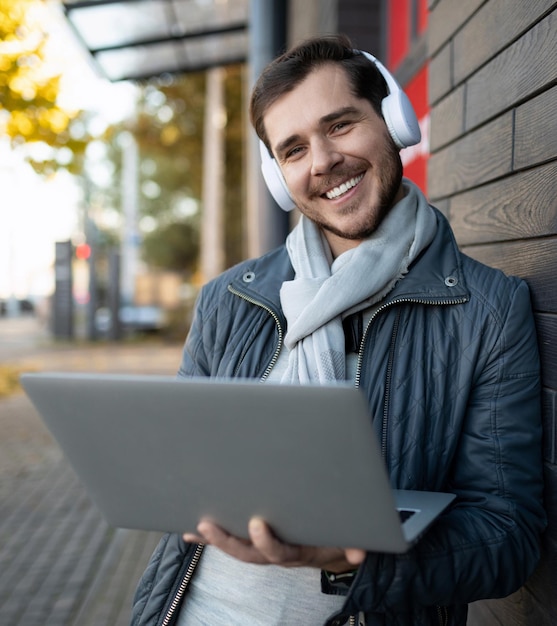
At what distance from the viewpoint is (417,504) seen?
4.75 ft

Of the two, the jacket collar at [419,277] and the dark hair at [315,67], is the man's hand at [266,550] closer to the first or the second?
the jacket collar at [419,277]

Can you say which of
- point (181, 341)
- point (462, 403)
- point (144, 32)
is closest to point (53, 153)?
point (144, 32)

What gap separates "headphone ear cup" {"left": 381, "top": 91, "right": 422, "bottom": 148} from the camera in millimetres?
1853

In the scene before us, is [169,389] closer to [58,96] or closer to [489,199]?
[489,199]

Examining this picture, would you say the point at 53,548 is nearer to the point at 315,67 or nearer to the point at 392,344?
the point at 392,344

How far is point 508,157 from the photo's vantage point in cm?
205

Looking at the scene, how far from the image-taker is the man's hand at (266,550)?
125 cm

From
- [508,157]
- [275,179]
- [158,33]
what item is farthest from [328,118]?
[158,33]

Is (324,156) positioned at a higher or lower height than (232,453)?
higher

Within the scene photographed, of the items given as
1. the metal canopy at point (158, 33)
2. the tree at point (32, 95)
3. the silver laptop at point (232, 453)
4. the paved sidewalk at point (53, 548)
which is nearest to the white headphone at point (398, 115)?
the silver laptop at point (232, 453)

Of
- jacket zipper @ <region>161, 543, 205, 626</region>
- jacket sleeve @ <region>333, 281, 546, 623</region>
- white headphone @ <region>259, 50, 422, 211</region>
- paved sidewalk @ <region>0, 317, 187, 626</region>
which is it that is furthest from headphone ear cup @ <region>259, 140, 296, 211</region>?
paved sidewalk @ <region>0, 317, 187, 626</region>

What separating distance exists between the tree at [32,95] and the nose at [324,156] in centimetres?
893

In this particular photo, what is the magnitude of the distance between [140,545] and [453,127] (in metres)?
3.44

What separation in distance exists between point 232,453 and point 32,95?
1045cm
